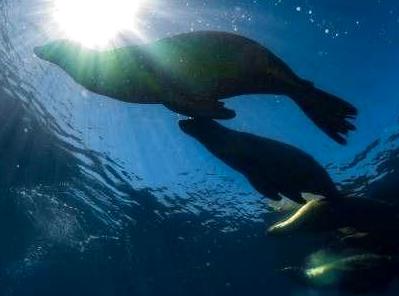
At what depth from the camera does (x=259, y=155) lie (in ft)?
13.0

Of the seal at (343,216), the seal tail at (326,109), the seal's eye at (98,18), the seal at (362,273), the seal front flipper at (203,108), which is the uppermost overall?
the seal's eye at (98,18)

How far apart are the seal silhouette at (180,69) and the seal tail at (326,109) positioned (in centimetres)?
29

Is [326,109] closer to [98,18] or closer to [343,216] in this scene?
[343,216]

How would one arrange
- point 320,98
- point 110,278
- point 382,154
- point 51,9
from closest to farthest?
1. point 320,98
2. point 51,9
3. point 382,154
4. point 110,278

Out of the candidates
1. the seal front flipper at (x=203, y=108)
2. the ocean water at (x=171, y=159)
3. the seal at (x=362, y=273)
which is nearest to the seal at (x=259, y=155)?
the seal front flipper at (x=203, y=108)

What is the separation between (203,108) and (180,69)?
422 mm

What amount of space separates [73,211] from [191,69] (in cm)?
2382

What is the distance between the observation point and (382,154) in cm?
1659

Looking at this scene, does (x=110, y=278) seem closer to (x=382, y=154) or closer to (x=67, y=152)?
(x=67, y=152)

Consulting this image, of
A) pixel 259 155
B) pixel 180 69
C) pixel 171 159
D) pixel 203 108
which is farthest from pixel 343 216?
pixel 171 159

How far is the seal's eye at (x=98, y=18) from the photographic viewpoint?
28.7 feet

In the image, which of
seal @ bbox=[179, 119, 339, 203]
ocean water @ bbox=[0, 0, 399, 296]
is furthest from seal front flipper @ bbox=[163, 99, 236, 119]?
ocean water @ bbox=[0, 0, 399, 296]

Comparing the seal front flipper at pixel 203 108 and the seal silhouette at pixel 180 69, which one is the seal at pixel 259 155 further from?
the seal silhouette at pixel 180 69

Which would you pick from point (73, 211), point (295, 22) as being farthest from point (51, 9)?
point (73, 211)
